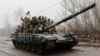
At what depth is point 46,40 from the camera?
523 inches

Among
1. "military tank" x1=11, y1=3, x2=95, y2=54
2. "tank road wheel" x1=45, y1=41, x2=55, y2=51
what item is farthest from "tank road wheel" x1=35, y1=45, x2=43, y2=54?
"tank road wheel" x1=45, y1=41, x2=55, y2=51

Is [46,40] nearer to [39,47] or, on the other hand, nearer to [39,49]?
[39,47]

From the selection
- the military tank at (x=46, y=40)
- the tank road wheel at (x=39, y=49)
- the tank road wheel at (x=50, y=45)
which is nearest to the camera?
the tank road wheel at (x=50, y=45)

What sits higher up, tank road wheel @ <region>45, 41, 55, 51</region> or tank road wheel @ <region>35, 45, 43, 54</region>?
tank road wheel @ <region>45, 41, 55, 51</region>

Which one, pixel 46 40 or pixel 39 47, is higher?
pixel 46 40

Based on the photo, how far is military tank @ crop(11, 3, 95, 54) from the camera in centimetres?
1345

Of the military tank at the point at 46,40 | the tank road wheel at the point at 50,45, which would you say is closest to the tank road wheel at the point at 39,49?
the military tank at the point at 46,40

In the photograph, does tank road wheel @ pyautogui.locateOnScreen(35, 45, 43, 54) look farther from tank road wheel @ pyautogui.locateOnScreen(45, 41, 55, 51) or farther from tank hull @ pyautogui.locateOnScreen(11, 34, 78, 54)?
tank road wheel @ pyautogui.locateOnScreen(45, 41, 55, 51)

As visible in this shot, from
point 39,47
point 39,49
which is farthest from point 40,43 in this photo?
point 39,49

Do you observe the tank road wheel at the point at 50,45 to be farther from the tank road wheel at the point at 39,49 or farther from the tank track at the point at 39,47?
the tank road wheel at the point at 39,49

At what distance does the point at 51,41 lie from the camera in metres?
13.4

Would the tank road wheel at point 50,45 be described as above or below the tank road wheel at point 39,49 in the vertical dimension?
above

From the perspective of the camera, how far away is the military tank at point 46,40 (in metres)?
13.4

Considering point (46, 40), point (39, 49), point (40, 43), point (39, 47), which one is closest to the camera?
point (46, 40)
